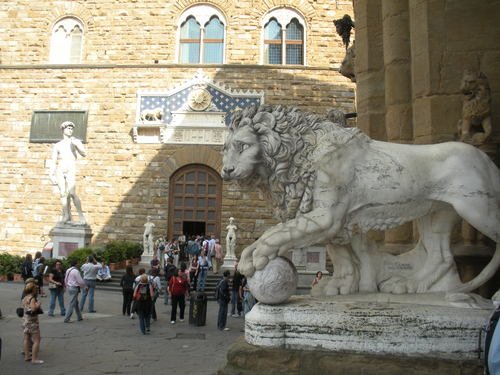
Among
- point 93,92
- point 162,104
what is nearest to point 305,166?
point 162,104

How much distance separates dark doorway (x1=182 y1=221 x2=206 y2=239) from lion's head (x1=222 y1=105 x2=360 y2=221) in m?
16.5

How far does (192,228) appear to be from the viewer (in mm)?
19719

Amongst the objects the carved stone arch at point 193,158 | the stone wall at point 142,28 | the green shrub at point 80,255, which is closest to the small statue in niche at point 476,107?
the green shrub at point 80,255

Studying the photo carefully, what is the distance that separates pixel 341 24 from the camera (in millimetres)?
6609

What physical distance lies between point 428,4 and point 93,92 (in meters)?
17.9

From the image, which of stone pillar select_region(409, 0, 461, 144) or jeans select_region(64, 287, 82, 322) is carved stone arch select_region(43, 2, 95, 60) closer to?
jeans select_region(64, 287, 82, 322)

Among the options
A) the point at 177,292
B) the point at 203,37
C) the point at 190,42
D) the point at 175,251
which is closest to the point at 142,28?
the point at 190,42

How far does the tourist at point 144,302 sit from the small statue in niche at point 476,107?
643 centimetres

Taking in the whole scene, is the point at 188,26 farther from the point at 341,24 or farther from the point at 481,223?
the point at 481,223

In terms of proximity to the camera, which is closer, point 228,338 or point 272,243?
point 272,243

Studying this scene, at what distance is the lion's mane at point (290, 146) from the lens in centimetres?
299

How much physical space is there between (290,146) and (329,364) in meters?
1.30

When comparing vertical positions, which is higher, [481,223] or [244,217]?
[244,217]

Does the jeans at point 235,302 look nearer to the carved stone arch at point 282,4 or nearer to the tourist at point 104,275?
the tourist at point 104,275
